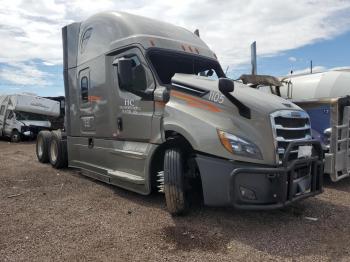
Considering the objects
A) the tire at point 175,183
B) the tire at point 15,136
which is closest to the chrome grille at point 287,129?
the tire at point 175,183

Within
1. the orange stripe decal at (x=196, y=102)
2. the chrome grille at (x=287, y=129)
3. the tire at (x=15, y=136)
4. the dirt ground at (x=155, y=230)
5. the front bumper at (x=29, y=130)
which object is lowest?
the dirt ground at (x=155, y=230)

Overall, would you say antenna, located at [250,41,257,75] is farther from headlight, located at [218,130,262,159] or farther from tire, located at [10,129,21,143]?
tire, located at [10,129,21,143]

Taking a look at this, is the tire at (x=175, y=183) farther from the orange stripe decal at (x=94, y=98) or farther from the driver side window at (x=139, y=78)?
the orange stripe decal at (x=94, y=98)

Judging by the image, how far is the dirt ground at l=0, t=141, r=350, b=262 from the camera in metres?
4.43

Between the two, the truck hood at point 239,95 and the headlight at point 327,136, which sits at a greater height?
the truck hood at point 239,95

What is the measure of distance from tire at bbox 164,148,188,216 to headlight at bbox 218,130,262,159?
0.83m

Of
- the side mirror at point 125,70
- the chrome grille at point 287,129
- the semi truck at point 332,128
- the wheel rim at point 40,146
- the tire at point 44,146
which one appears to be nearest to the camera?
the chrome grille at point 287,129

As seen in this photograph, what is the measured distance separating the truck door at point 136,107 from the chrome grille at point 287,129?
2.02m

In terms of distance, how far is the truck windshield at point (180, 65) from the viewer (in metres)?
6.46

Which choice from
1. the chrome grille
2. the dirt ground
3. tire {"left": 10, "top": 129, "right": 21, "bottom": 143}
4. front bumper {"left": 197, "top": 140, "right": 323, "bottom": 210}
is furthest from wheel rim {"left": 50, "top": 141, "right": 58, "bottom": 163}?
tire {"left": 10, "top": 129, "right": 21, "bottom": 143}

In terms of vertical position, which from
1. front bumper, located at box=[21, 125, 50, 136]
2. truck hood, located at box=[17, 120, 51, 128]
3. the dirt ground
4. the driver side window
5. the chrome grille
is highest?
the driver side window

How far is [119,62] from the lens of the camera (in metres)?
6.21

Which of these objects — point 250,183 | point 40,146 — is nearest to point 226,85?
point 250,183

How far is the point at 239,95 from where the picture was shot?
542 centimetres
